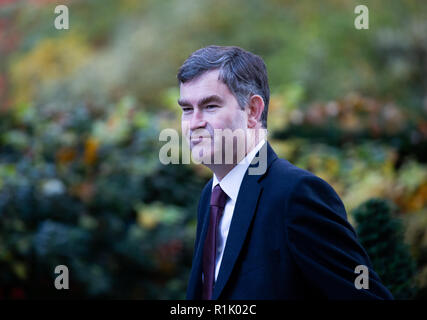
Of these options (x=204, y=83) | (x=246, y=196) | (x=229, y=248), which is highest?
(x=204, y=83)

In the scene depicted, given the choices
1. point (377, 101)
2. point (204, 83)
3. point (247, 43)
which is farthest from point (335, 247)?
point (247, 43)

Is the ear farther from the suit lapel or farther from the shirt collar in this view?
the suit lapel

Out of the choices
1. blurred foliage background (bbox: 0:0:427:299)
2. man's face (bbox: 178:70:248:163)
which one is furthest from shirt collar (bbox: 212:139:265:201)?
blurred foliage background (bbox: 0:0:427:299)

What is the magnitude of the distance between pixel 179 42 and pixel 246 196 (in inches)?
237

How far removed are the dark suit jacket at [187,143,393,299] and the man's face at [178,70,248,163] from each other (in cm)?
28

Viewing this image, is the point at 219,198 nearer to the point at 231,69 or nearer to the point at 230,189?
the point at 230,189

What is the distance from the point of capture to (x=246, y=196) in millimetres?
2094

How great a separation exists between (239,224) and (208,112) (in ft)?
1.61

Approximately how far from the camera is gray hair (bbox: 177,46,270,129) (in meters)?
2.16

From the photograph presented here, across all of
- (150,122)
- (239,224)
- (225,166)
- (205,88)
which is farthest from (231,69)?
(150,122)

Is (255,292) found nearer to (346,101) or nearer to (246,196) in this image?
(246,196)

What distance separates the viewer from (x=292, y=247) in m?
1.83

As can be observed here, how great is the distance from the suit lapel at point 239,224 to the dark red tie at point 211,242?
13 centimetres

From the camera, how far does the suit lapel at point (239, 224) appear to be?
1987mm
